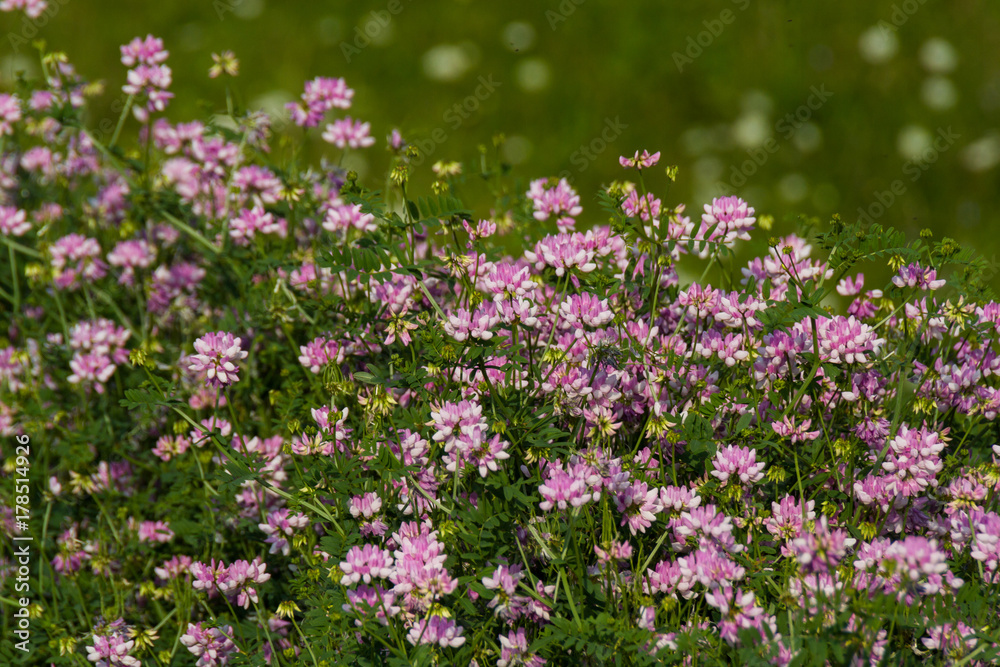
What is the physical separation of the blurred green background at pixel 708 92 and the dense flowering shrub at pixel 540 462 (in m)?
2.63

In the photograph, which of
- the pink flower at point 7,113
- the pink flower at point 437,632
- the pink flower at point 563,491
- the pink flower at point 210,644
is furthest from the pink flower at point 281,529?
the pink flower at point 7,113

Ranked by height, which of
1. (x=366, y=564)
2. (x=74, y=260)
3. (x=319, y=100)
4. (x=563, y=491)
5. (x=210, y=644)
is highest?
(x=319, y=100)

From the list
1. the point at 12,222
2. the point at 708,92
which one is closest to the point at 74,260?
the point at 12,222

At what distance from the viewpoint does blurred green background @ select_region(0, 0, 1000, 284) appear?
5145 millimetres

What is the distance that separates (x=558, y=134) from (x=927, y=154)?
Answer: 2096mm

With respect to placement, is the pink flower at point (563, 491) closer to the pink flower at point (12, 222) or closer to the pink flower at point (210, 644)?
the pink flower at point (210, 644)

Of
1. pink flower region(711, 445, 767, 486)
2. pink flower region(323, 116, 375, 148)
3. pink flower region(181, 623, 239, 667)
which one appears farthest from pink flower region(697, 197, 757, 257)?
pink flower region(181, 623, 239, 667)

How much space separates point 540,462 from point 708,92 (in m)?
4.03

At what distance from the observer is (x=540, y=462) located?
2064mm

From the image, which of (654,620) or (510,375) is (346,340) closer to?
(510,375)

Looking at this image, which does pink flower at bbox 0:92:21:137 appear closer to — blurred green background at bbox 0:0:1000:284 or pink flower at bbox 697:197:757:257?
blurred green background at bbox 0:0:1000:284

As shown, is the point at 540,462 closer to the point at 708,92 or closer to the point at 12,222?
the point at 12,222

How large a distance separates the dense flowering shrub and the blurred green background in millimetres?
2627

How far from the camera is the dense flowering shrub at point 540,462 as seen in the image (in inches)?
71.8
